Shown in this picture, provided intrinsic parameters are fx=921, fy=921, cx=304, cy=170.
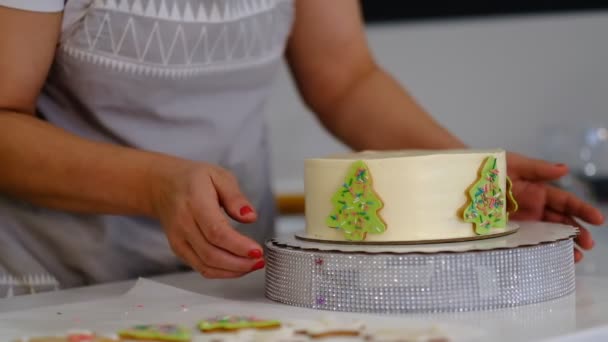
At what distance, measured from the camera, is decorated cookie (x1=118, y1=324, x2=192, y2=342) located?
739mm

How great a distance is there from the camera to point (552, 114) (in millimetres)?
2691

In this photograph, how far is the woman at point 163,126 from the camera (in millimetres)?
934

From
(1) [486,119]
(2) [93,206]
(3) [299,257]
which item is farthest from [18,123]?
(1) [486,119]

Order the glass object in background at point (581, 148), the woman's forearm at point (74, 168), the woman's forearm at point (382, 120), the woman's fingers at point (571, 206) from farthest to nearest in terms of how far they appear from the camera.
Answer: the glass object in background at point (581, 148)
the woman's forearm at point (382, 120)
the woman's fingers at point (571, 206)
the woman's forearm at point (74, 168)

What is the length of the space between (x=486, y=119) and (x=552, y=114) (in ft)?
0.63

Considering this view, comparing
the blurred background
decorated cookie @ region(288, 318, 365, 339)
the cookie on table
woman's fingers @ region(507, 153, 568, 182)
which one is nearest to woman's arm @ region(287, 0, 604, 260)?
woman's fingers @ region(507, 153, 568, 182)

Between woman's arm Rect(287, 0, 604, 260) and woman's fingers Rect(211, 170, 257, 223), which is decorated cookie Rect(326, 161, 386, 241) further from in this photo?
woman's arm Rect(287, 0, 604, 260)

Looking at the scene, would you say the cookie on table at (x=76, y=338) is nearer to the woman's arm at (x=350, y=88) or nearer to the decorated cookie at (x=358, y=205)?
the decorated cookie at (x=358, y=205)

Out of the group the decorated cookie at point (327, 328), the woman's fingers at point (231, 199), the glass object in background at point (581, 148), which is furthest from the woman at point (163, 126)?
the glass object in background at point (581, 148)

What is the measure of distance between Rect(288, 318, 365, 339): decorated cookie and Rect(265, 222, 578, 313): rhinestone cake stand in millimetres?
71

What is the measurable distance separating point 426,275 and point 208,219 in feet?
0.69

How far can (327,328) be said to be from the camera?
2.51 feet

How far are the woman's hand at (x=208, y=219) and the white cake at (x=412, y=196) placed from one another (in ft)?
0.32

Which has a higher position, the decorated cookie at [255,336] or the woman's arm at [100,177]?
the woman's arm at [100,177]
